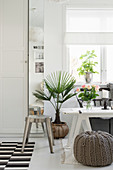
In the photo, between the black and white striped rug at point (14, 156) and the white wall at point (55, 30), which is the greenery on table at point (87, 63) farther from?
the black and white striped rug at point (14, 156)

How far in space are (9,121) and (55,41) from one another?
66.6 inches

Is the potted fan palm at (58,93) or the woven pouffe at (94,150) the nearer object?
the woven pouffe at (94,150)

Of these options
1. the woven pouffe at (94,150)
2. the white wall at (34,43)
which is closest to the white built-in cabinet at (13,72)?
the white wall at (34,43)

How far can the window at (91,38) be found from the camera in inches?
208

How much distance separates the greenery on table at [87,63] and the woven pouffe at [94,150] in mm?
2058

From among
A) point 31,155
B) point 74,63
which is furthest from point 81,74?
point 31,155

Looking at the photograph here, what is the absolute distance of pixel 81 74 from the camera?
17.8 ft

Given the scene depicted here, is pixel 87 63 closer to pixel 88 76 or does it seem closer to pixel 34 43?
pixel 88 76

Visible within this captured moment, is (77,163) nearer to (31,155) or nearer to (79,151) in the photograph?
(79,151)

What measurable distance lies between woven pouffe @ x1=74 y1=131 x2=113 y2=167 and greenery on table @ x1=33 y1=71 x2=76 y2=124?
1425mm

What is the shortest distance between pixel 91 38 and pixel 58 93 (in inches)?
48.5

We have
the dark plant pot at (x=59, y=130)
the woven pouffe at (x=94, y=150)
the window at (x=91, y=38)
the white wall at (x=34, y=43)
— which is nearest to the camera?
the woven pouffe at (x=94, y=150)

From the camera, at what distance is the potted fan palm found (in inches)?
192

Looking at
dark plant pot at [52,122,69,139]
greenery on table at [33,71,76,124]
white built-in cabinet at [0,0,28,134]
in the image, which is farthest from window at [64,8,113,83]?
dark plant pot at [52,122,69,139]
